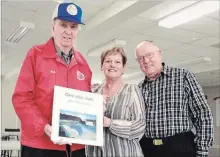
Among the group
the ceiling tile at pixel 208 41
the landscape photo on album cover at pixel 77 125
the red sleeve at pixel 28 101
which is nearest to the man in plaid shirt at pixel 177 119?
the landscape photo on album cover at pixel 77 125

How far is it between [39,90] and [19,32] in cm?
533

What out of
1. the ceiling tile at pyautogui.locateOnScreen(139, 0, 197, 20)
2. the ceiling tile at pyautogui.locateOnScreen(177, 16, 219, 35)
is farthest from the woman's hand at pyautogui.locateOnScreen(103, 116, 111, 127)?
the ceiling tile at pyautogui.locateOnScreen(177, 16, 219, 35)

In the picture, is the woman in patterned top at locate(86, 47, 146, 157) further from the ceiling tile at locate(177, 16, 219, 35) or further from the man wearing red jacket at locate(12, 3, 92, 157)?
the ceiling tile at locate(177, 16, 219, 35)

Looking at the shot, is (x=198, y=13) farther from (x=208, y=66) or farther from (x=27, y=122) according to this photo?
(x=208, y=66)

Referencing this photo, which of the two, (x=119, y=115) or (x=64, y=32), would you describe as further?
(x=119, y=115)

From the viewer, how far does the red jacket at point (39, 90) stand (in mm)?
1399

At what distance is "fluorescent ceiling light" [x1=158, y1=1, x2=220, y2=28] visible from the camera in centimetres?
486

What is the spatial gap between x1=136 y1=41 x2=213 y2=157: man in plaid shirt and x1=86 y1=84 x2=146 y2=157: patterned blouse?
0.99 ft

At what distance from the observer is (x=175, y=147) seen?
1.95 m

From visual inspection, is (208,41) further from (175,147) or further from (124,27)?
(175,147)

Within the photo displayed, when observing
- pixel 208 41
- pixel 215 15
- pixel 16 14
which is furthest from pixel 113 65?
pixel 208 41

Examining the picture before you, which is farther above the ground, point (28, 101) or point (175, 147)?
point (28, 101)

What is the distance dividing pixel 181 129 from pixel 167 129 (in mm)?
94

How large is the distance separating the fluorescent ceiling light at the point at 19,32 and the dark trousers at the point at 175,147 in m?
4.55
